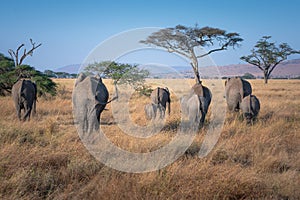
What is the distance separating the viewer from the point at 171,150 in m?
5.19

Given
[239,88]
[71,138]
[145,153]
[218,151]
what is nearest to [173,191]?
[145,153]

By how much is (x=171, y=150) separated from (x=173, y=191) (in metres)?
1.81

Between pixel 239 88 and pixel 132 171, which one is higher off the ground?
pixel 239 88

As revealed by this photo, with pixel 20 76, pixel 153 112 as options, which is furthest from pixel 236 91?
pixel 20 76

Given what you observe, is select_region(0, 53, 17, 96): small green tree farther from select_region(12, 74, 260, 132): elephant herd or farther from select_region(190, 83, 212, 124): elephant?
→ select_region(190, 83, 212, 124): elephant

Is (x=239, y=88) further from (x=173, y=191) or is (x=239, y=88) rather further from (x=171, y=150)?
A: (x=173, y=191)

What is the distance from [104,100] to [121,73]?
1309 centimetres

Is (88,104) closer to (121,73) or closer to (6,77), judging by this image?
(6,77)

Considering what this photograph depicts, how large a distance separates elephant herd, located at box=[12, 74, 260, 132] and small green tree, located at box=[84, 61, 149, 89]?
27.9 ft

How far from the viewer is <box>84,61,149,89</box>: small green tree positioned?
1865cm

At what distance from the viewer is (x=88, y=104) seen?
5797 millimetres

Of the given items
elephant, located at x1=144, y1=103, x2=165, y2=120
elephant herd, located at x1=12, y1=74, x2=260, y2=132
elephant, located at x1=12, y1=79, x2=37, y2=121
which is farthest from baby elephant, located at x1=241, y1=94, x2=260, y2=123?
elephant, located at x1=12, y1=79, x2=37, y2=121

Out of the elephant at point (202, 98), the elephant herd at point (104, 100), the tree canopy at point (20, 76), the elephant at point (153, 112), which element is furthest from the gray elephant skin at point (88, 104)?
the tree canopy at point (20, 76)

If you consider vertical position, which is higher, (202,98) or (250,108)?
(202,98)
